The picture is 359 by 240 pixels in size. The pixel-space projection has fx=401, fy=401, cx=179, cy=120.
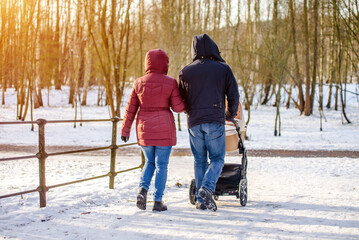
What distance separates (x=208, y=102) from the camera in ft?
15.3

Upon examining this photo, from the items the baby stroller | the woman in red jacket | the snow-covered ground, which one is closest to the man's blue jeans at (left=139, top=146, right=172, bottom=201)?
the woman in red jacket

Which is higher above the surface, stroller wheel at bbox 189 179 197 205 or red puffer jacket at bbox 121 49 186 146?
red puffer jacket at bbox 121 49 186 146

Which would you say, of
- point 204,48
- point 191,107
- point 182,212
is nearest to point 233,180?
point 182,212

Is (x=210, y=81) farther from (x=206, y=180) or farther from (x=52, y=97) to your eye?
(x=52, y=97)

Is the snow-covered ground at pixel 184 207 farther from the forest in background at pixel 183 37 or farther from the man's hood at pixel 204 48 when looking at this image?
the forest in background at pixel 183 37

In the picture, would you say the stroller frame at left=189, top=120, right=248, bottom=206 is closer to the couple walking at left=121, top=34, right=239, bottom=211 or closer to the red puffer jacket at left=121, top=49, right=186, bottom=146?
the couple walking at left=121, top=34, right=239, bottom=211

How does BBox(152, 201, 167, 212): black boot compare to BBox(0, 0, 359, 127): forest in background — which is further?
BBox(0, 0, 359, 127): forest in background

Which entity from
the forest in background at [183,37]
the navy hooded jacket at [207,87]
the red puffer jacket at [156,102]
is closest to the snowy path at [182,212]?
the red puffer jacket at [156,102]

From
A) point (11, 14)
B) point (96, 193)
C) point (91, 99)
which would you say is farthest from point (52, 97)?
point (96, 193)

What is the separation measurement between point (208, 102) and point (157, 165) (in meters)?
0.98

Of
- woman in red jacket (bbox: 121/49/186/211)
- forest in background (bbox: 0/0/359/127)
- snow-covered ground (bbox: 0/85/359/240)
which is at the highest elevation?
forest in background (bbox: 0/0/359/127)

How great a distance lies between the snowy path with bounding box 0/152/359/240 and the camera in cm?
400

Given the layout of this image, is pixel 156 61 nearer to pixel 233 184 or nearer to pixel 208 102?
pixel 208 102

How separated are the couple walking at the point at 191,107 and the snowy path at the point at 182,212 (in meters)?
0.39
